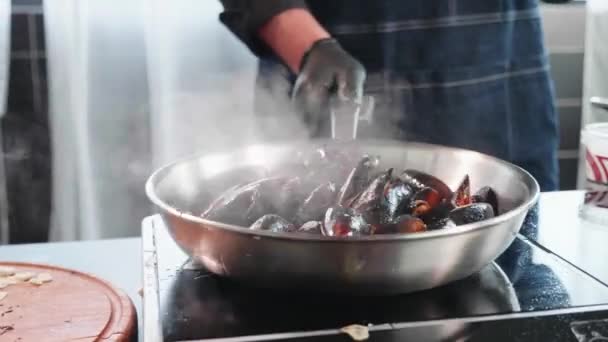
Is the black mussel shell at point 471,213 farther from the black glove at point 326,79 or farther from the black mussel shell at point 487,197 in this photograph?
the black glove at point 326,79

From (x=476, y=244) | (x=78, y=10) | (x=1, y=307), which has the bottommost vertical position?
(x=1, y=307)

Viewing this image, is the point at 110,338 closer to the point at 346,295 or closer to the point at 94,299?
the point at 94,299

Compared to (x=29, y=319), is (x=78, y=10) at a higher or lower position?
higher

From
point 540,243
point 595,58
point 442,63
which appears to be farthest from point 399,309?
point 595,58

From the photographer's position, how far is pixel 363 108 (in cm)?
119

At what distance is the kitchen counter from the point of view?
87 centimetres

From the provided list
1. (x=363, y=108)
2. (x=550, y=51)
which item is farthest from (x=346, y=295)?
(x=550, y=51)

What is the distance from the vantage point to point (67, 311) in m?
0.86

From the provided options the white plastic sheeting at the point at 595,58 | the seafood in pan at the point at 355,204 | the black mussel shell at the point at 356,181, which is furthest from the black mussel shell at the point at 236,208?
the white plastic sheeting at the point at 595,58

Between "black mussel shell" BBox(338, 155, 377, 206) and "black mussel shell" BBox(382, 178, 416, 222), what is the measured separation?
0.18ft

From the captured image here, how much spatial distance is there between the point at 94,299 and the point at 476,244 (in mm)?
499

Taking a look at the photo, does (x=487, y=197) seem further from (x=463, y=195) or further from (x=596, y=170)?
(x=596, y=170)

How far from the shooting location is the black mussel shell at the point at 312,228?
0.75m

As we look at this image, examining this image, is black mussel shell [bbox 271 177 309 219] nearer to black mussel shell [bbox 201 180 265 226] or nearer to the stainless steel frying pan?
black mussel shell [bbox 201 180 265 226]
